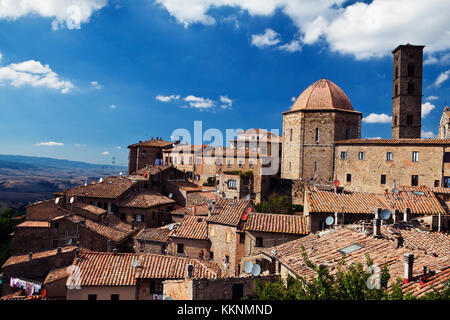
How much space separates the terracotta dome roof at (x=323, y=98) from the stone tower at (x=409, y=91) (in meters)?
7.90

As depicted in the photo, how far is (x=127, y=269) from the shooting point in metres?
20.7

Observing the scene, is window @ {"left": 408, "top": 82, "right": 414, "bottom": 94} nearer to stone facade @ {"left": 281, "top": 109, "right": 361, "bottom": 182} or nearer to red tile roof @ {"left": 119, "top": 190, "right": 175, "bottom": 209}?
stone facade @ {"left": 281, "top": 109, "right": 361, "bottom": 182}

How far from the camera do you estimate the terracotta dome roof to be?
4378 cm

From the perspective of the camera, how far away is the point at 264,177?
42.2m

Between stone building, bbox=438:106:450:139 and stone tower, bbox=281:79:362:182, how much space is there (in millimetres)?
31278

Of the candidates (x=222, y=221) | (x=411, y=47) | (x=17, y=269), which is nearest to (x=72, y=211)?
(x=17, y=269)

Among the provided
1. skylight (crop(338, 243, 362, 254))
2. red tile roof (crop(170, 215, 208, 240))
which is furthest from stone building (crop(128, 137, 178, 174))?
skylight (crop(338, 243, 362, 254))

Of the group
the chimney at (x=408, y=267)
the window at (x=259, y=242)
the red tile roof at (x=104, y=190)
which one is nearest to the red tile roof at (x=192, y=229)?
the window at (x=259, y=242)

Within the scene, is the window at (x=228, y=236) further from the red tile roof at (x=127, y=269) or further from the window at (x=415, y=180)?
the window at (x=415, y=180)

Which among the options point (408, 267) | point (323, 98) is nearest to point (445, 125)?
point (323, 98)

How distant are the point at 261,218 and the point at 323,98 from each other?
26.1 metres
